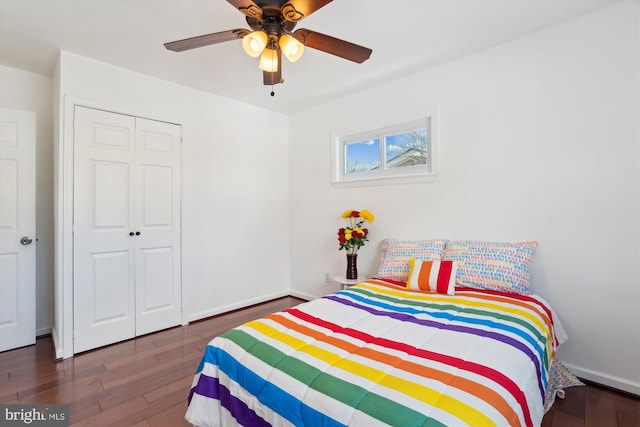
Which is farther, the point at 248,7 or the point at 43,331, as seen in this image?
the point at 43,331

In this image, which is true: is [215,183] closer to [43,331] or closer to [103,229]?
[103,229]

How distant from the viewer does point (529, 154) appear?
2.30 m

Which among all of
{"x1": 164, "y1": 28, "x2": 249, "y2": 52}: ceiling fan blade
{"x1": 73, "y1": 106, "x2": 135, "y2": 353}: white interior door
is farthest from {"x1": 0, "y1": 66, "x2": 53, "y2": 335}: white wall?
{"x1": 164, "y1": 28, "x2": 249, "y2": 52}: ceiling fan blade

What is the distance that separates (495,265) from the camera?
2170 mm

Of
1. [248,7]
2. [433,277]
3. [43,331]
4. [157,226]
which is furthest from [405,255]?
[43,331]

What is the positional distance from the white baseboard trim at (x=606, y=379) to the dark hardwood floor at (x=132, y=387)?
1.8 inches

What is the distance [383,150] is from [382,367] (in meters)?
2.49

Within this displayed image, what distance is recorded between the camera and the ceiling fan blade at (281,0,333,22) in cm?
140

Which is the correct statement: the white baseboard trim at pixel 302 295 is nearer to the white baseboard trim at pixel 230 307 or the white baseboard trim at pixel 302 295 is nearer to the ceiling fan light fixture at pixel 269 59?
the white baseboard trim at pixel 230 307

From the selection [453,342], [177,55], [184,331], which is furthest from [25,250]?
[453,342]

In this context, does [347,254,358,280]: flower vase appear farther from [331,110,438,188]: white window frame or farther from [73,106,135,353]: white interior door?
[73,106,135,353]: white interior door

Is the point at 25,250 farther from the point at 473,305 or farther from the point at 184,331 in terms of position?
the point at 473,305

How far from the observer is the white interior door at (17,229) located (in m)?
2.61

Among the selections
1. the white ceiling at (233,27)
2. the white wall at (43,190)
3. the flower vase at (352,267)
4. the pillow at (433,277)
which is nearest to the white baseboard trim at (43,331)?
the white wall at (43,190)
